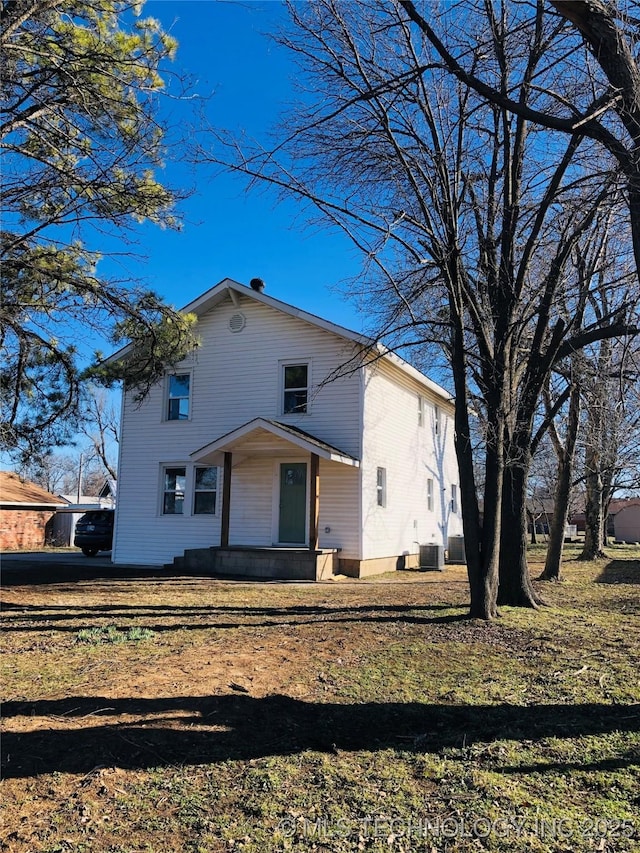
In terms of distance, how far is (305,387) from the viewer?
1520cm

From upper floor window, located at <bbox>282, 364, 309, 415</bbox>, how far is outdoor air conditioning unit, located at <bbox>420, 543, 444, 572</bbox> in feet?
17.8

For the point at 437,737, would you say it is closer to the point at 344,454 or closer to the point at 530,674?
the point at 530,674

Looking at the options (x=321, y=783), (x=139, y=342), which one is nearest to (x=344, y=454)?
(x=139, y=342)

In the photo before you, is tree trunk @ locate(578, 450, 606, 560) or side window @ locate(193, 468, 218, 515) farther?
tree trunk @ locate(578, 450, 606, 560)

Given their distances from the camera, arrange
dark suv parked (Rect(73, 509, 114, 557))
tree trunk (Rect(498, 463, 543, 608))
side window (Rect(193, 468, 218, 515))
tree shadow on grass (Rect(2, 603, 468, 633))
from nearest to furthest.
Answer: tree shadow on grass (Rect(2, 603, 468, 633))
tree trunk (Rect(498, 463, 543, 608))
side window (Rect(193, 468, 218, 515))
dark suv parked (Rect(73, 509, 114, 557))

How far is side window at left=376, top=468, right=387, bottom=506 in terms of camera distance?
1581cm

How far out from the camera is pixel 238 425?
618 inches

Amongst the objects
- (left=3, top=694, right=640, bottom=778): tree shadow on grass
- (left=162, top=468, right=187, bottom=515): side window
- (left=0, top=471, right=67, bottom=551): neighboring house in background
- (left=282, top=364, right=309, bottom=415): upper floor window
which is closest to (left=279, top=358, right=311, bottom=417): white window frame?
(left=282, top=364, right=309, bottom=415): upper floor window

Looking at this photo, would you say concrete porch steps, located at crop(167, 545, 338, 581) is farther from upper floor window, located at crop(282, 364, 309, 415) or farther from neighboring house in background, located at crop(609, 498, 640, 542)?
neighboring house in background, located at crop(609, 498, 640, 542)

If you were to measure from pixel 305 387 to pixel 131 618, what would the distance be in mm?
8229

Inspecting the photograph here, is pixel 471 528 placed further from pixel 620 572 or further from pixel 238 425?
pixel 620 572

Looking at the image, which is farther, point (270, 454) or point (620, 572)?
point (620, 572)

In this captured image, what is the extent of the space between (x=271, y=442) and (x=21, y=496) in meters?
19.1

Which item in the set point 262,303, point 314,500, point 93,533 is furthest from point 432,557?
point 93,533
